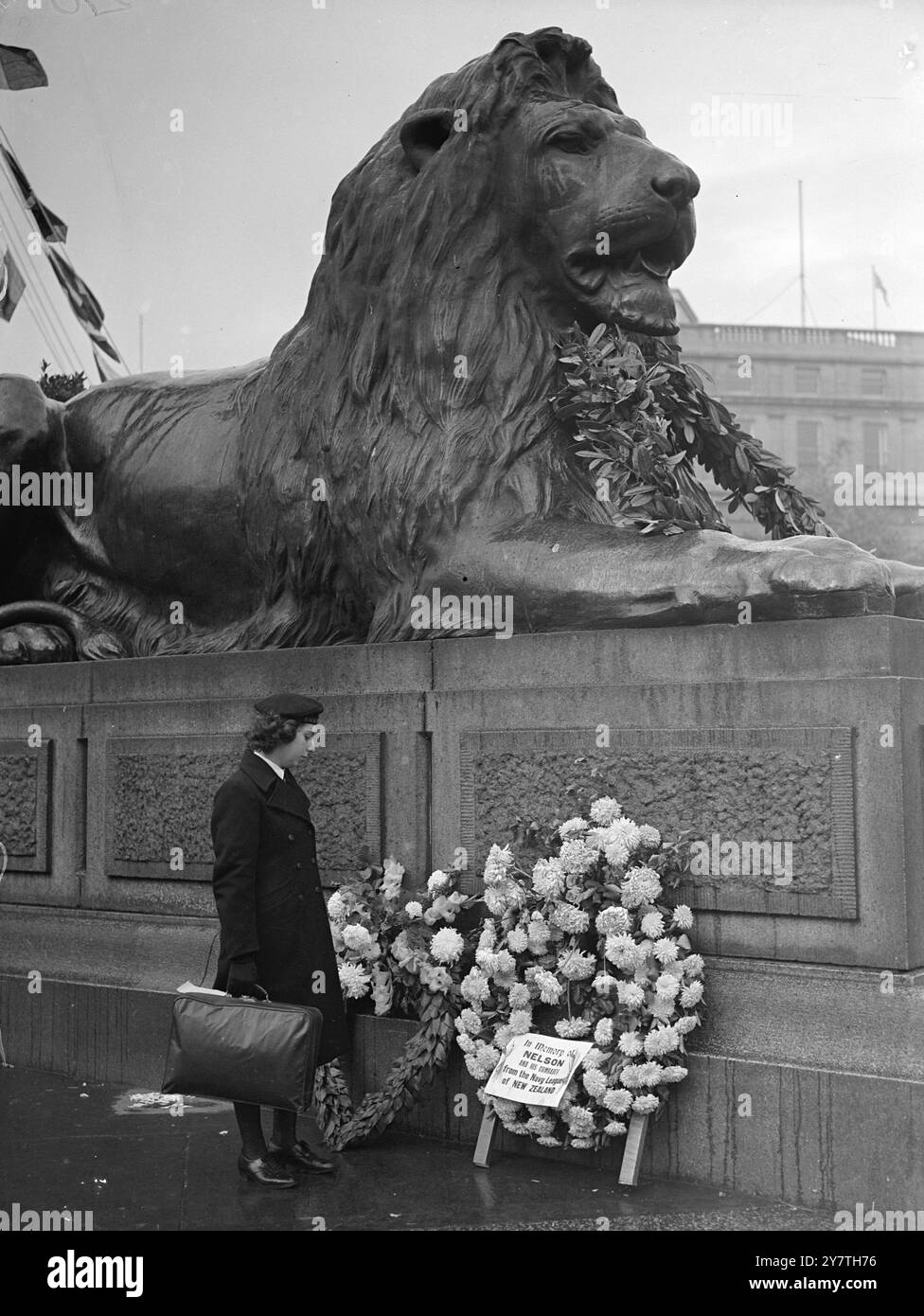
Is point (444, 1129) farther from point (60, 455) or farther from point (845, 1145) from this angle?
point (60, 455)

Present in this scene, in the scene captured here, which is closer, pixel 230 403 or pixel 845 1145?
pixel 845 1145

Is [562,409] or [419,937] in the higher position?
[562,409]

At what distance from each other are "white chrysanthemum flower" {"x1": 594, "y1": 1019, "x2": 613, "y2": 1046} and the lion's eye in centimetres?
356

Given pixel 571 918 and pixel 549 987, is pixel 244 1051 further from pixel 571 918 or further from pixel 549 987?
pixel 571 918

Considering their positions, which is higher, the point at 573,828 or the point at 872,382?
the point at 872,382

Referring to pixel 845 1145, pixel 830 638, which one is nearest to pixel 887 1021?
pixel 845 1145

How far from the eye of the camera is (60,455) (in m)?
8.20

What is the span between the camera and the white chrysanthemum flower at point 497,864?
5309mm

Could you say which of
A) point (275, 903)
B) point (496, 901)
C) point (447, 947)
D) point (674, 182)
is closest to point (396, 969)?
point (447, 947)

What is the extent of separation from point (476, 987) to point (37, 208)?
1026cm

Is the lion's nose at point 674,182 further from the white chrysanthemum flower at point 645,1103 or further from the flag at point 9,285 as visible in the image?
the flag at point 9,285

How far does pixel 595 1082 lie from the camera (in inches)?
192

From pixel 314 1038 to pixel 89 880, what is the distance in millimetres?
2908

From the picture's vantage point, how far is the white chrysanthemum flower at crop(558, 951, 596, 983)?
16.7 feet
